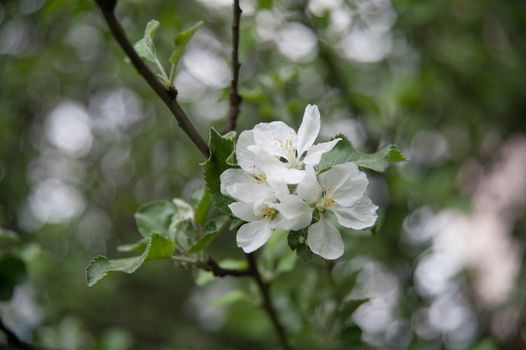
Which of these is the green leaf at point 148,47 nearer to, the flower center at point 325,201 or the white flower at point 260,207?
the white flower at point 260,207

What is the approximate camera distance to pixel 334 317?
5.80 ft

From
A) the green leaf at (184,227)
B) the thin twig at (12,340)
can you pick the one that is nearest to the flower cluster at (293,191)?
the green leaf at (184,227)

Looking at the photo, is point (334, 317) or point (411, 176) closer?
point (334, 317)

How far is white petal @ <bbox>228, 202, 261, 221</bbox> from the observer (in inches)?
44.5

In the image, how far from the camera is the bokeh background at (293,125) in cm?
240

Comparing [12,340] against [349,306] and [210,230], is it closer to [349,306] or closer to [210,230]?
[210,230]

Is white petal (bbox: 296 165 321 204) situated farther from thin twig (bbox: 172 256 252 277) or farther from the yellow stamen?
thin twig (bbox: 172 256 252 277)

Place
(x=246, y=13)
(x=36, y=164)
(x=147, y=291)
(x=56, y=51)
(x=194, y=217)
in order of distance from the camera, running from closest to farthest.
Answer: (x=194, y=217) → (x=246, y=13) → (x=56, y=51) → (x=36, y=164) → (x=147, y=291)

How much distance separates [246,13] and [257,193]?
1.85m

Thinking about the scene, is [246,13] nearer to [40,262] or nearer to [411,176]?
[411,176]

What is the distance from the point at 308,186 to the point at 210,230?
10.3 inches

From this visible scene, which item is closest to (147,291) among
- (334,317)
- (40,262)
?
(40,262)

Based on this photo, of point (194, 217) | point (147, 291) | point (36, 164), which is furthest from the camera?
point (147, 291)

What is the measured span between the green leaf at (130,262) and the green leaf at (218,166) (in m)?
0.14
